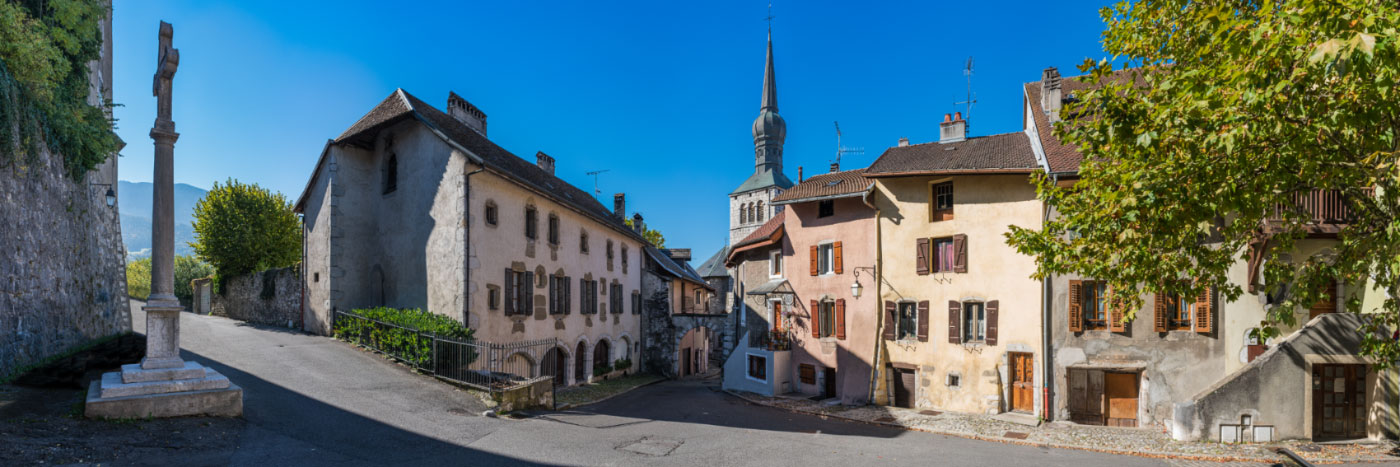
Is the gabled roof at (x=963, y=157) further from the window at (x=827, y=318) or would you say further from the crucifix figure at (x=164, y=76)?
the crucifix figure at (x=164, y=76)

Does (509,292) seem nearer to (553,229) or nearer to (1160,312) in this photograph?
(553,229)

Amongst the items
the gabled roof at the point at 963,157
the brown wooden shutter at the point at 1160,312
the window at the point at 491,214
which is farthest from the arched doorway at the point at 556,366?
the brown wooden shutter at the point at 1160,312

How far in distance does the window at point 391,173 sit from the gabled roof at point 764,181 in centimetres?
4930

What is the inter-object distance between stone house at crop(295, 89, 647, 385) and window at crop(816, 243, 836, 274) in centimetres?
926

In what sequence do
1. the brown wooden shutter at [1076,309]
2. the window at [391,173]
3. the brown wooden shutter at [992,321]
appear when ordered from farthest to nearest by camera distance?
the window at [391,173] → the brown wooden shutter at [992,321] → the brown wooden shutter at [1076,309]

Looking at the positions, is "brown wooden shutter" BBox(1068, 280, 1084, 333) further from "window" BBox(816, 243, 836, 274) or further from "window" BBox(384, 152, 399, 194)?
"window" BBox(384, 152, 399, 194)

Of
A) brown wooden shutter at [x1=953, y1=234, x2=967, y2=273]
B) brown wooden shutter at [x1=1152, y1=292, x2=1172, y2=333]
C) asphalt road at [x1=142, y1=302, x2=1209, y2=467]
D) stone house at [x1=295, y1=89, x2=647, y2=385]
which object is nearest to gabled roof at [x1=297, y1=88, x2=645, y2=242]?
stone house at [x1=295, y1=89, x2=647, y2=385]

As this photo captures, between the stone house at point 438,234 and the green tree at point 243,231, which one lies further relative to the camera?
the green tree at point 243,231

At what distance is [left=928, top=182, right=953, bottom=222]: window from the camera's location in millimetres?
20625

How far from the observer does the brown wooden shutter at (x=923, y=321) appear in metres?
20.8

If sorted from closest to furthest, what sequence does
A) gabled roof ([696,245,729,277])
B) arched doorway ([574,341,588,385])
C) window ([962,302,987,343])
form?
window ([962,302,987,343]) < arched doorway ([574,341,588,385]) < gabled roof ([696,245,729,277])

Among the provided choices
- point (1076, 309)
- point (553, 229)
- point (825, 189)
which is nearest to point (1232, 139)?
point (1076, 309)

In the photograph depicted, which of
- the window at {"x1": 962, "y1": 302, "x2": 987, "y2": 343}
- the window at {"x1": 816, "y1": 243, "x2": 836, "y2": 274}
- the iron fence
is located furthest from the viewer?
the window at {"x1": 816, "y1": 243, "x2": 836, "y2": 274}

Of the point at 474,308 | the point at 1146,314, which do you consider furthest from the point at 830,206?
the point at 474,308
